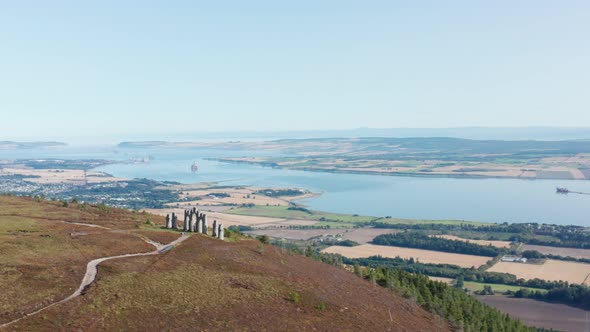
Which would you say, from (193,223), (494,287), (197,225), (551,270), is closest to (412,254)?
(494,287)

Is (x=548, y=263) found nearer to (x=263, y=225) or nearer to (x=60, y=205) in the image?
(x=263, y=225)

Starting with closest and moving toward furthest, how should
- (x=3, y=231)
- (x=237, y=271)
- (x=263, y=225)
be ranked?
(x=237, y=271)
(x=3, y=231)
(x=263, y=225)

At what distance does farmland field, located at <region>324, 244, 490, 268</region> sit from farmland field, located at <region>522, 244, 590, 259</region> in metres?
15.0

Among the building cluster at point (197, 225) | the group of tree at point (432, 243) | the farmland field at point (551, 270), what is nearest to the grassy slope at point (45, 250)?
the building cluster at point (197, 225)

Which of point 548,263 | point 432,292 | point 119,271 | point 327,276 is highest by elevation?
point 119,271

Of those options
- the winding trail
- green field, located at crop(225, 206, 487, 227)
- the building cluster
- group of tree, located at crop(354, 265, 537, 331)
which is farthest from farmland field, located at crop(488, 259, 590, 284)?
the winding trail

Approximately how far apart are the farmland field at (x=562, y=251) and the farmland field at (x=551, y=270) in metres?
7.47

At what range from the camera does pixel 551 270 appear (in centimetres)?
10312

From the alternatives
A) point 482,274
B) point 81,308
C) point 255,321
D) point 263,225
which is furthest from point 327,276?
point 263,225

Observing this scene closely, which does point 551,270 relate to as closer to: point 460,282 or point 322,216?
point 460,282

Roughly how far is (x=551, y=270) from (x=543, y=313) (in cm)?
2592

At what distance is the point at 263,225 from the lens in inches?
5876

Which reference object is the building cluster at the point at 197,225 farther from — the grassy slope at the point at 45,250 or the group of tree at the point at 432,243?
the group of tree at the point at 432,243

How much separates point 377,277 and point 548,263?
223 feet
